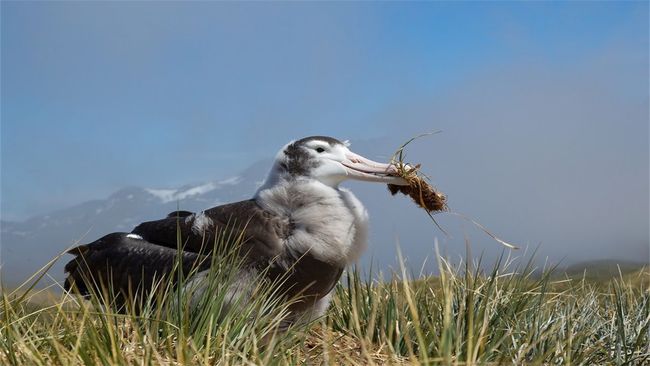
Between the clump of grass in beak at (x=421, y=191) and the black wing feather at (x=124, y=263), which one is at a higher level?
the clump of grass in beak at (x=421, y=191)

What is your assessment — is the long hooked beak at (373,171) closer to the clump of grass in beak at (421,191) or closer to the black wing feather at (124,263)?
the clump of grass in beak at (421,191)

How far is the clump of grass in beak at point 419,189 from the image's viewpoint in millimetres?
6699

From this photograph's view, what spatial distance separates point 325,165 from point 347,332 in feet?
4.65

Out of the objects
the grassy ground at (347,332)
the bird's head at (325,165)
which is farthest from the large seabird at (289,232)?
the grassy ground at (347,332)

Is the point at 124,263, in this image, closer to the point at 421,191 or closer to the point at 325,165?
the point at 325,165

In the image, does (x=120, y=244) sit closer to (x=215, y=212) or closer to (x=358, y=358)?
(x=215, y=212)

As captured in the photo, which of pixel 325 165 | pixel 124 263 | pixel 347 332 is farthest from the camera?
pixel 124 263

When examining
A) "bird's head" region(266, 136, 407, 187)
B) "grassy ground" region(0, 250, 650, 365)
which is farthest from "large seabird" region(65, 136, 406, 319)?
"grassy ground" region(0, 250, 650, 365)

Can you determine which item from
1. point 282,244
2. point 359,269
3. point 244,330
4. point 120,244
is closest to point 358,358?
point 244,330

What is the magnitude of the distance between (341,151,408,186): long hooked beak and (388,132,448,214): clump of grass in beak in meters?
0.05

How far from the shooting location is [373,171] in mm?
6754

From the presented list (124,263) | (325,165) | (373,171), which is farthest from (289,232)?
(124,263)

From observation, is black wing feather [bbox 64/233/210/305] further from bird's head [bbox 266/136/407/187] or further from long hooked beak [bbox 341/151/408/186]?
long hooked beak [bbox 341/151/408/186]

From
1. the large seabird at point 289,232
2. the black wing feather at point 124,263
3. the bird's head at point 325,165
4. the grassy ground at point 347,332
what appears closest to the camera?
the grassy ground at point 347,332
